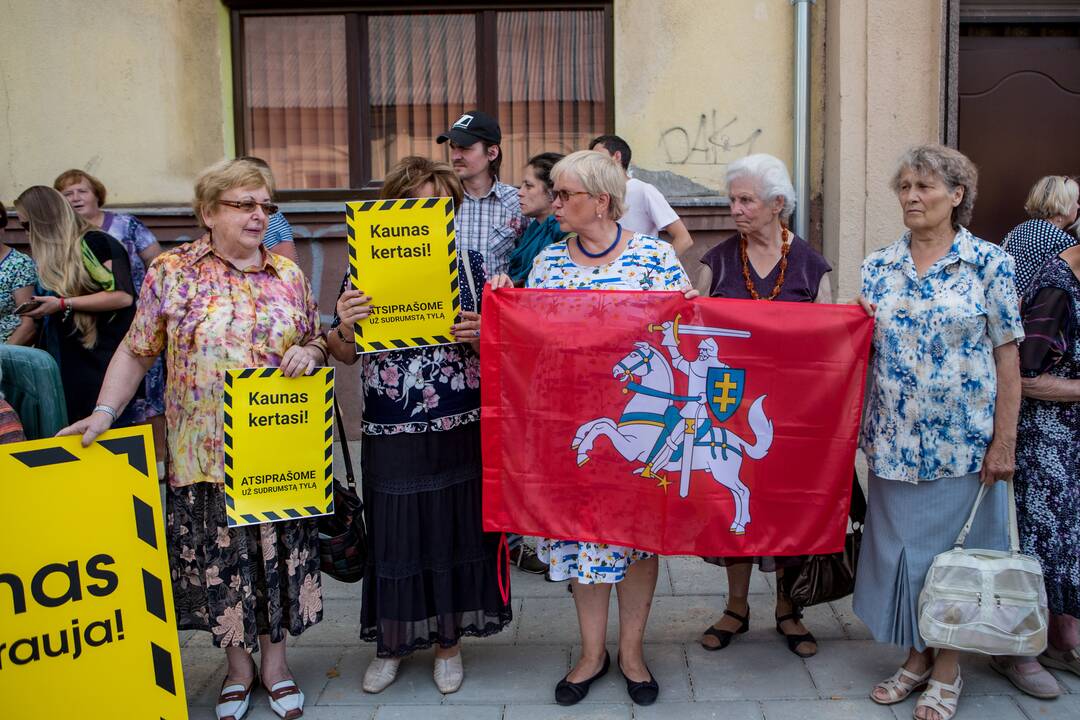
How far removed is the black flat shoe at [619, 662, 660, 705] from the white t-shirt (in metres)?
2.56

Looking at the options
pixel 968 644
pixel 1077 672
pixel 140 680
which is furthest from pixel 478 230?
pixel 1077 672

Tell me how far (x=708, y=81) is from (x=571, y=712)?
16.3 ft

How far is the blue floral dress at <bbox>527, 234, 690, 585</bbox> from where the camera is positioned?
3.61 meters

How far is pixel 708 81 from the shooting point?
7113mm

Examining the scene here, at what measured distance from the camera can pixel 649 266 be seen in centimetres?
362

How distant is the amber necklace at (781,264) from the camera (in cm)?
381

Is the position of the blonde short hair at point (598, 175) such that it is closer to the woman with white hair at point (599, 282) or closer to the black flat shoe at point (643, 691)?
the woman with white hair at point (599, 282)

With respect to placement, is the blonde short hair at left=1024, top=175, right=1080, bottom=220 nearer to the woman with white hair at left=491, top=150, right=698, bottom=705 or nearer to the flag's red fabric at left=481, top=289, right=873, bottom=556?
the flag's red fabric at left=481, top=289, right=873, bottom=556

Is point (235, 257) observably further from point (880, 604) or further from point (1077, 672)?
point (1077, 672)

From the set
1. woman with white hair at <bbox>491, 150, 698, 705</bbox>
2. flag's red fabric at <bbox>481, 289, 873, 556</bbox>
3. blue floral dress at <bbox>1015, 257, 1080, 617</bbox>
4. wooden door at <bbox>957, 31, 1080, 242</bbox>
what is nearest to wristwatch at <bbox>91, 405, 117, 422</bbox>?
flag's red fabric at <bbox>481, 289, 873, 556</bbox>

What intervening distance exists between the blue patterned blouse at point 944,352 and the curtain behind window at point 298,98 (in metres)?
5.27

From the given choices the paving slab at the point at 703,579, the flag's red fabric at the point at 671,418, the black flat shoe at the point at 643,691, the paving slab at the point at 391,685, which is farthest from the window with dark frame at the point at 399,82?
the black flat shoe at the point at 643,691

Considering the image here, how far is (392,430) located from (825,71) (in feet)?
16.2

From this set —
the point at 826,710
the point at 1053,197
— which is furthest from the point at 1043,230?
the point at 826,710
